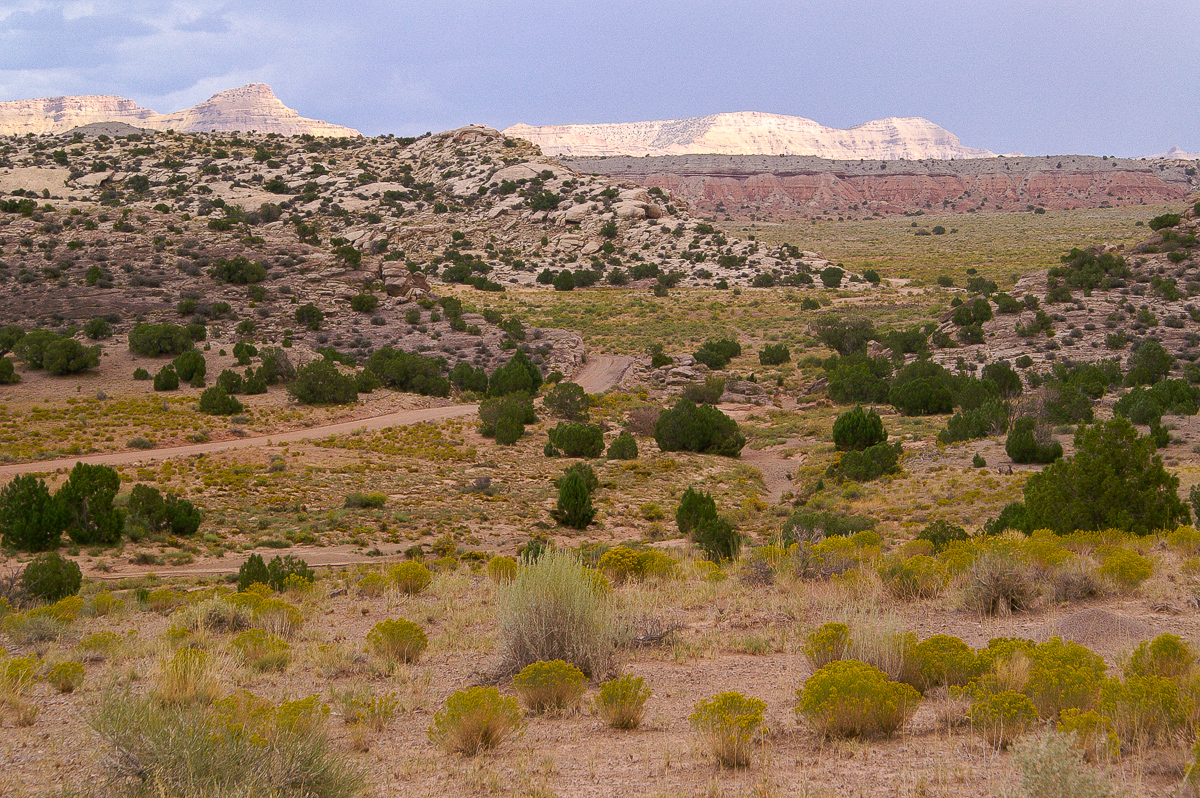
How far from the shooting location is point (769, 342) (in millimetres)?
48062

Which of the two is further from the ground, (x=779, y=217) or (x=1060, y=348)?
(x=779, y=217)

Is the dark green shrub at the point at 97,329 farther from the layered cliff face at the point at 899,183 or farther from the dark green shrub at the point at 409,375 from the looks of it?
the layered cliff face at the point at 899,183

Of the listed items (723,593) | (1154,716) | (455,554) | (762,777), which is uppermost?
(1154,716)

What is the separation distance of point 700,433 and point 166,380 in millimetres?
21639

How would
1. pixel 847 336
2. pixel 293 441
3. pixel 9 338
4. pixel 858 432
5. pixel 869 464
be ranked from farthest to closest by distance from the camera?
pixel 847 336
pixel 9 338
pixel 293 441
pixel 858 432
pixel 869 464

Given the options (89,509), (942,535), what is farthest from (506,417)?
(942,535)

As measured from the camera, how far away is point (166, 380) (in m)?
31.1

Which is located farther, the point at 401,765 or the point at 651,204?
the point at 651,204

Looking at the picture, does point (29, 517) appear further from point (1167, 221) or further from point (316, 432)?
point (1167, 221)

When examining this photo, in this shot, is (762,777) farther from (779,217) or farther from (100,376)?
(779,217)

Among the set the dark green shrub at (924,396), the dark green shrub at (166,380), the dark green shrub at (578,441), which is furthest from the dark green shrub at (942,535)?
the dark green shrub at (166,380)

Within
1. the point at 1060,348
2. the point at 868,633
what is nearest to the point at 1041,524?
the point at 868,633

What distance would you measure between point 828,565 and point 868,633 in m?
4.27

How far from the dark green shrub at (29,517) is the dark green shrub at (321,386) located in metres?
16.6
